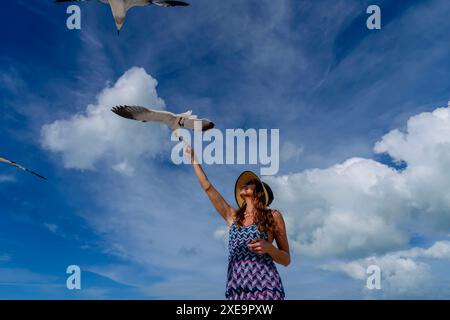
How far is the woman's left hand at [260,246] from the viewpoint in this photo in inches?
242

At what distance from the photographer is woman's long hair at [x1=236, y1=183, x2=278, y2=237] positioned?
683 cm

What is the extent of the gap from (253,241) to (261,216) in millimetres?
693

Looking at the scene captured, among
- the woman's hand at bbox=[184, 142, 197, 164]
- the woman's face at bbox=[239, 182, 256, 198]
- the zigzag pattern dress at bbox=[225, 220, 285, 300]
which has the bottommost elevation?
the zigzag pattern dress at bbox=[225, 220, 285, 300]

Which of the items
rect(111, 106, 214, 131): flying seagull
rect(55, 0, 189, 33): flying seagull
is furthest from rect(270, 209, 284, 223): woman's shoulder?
rect(55, 0, 189, 33): flying seagull

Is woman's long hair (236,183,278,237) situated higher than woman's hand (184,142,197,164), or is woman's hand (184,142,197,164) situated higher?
woman's hand (184,142,197,164)

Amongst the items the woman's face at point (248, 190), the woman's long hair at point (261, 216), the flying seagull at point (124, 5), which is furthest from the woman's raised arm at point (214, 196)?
the flying seagull at point (124, 5)

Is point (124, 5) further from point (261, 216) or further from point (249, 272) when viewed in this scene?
point (249, 272)

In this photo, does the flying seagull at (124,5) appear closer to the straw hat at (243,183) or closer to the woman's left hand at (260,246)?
the straw hat at (243,183)

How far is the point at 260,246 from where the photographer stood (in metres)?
6.15

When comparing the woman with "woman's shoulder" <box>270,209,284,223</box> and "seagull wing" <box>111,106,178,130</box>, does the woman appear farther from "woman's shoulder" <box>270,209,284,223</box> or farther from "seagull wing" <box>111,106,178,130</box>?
"seagull wing" <box>111,106,178,130</box>

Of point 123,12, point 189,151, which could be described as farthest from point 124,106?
point 123,12

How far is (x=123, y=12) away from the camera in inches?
742
